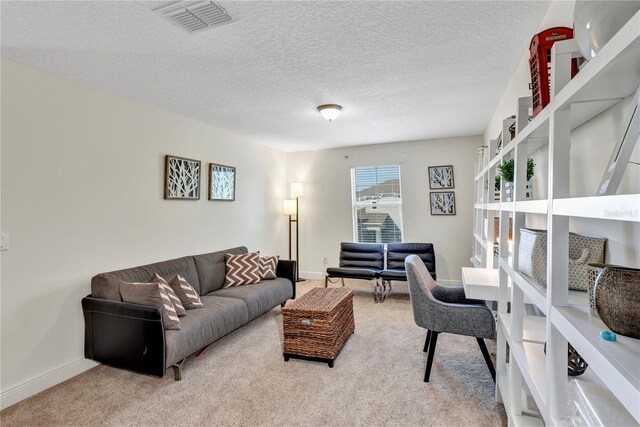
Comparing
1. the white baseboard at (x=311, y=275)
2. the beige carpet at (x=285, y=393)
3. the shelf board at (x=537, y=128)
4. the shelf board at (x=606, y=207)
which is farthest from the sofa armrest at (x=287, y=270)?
the shelf board at (x=606, y=207)

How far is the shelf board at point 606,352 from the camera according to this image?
0.61 meters

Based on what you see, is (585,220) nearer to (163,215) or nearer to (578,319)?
(578,319)

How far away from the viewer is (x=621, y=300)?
2.45 ft

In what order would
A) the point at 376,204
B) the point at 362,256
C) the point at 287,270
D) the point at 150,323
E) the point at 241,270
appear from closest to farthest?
the point at 150,323
the point at 241,270
the point at 287,270
the point at 362,256
the point at 376,204

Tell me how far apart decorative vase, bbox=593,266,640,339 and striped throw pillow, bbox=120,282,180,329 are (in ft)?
8.29

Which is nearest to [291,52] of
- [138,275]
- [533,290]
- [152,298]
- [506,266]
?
[506,266]

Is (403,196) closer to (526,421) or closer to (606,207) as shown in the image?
(526,421)

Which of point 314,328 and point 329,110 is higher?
point 329,110

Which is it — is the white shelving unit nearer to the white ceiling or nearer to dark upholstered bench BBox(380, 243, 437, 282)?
the white ceiling

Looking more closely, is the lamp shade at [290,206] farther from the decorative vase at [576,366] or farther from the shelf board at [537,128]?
the decorative vase at [576,366]

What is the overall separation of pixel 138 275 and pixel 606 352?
3265 millimetres

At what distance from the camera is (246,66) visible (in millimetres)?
2436

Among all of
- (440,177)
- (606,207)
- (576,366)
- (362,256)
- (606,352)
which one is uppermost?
(440,177)

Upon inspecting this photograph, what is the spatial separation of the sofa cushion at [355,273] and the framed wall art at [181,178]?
7.12 ft
